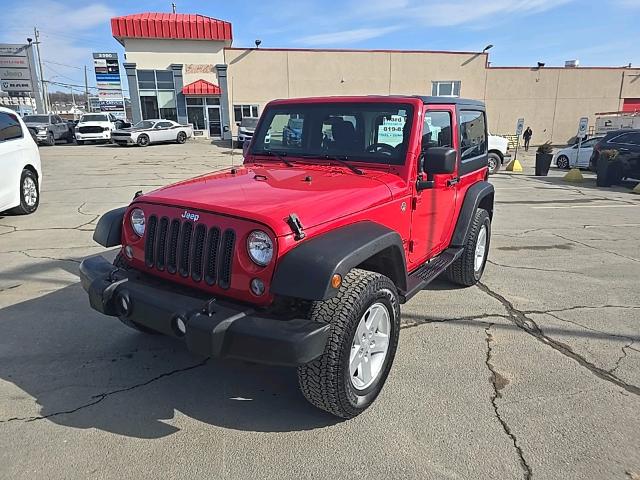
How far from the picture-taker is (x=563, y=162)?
18.9 metres

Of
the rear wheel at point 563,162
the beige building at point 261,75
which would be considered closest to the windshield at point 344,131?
the rear wheel at point 563,162

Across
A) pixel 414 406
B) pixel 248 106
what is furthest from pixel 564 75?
pixel 414 406

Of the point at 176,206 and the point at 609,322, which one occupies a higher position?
the point at 176,206

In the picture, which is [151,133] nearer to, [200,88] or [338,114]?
[200,88]

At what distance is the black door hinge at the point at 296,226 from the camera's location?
95.7 inches

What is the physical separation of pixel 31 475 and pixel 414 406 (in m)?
2.15

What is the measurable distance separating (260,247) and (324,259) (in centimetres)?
37

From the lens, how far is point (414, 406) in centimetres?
288

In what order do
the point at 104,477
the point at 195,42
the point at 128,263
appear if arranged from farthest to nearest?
the point at 195,42 → the point at 128,263 → the point at 104,477

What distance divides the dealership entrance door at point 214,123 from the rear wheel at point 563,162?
2159cm

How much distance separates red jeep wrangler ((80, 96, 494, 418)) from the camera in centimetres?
233

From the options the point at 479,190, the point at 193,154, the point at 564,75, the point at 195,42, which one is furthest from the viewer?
the point at 564,75

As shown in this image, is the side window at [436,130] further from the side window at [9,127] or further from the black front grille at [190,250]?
the side window at [9,127]

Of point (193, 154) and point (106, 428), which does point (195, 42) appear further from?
point (106, 428)
